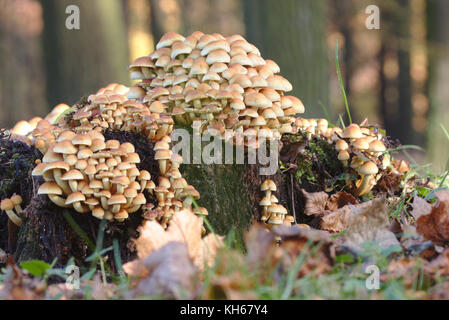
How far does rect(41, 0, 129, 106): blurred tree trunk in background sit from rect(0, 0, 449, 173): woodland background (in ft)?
0.06

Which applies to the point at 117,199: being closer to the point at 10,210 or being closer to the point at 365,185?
the point at 10,210

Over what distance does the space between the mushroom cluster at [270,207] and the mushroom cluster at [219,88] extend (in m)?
0.31

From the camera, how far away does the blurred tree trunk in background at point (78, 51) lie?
7297mm

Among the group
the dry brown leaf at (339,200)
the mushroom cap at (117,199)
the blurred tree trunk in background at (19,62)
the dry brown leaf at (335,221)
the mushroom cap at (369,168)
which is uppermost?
the blurred tree trunk in background at (19,62)

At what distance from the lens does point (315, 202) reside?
10.1 feet

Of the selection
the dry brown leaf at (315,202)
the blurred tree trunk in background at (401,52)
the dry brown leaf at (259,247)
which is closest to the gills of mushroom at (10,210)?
the dry brown leaf at (259,247)

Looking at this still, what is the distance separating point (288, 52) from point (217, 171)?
414 cm

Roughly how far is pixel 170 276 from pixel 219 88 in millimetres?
1486

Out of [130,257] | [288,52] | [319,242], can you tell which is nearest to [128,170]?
[130,257]

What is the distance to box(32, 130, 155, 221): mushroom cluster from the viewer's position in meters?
2.29

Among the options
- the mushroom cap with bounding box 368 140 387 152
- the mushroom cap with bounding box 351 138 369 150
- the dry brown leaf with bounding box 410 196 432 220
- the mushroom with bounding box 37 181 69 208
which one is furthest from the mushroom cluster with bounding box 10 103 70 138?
the dry brown leaf with bounding box 410 196 432 220

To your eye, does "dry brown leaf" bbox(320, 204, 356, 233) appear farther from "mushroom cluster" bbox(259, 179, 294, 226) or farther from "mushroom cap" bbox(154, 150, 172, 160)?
"mushroom cap" bbox(154, 150, 172, 160)

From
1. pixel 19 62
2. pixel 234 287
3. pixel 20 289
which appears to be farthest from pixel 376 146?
pixel 19 62

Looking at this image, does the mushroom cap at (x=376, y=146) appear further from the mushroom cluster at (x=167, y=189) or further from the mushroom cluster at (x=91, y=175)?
the mushroom cluster at (x=91, y=175)
